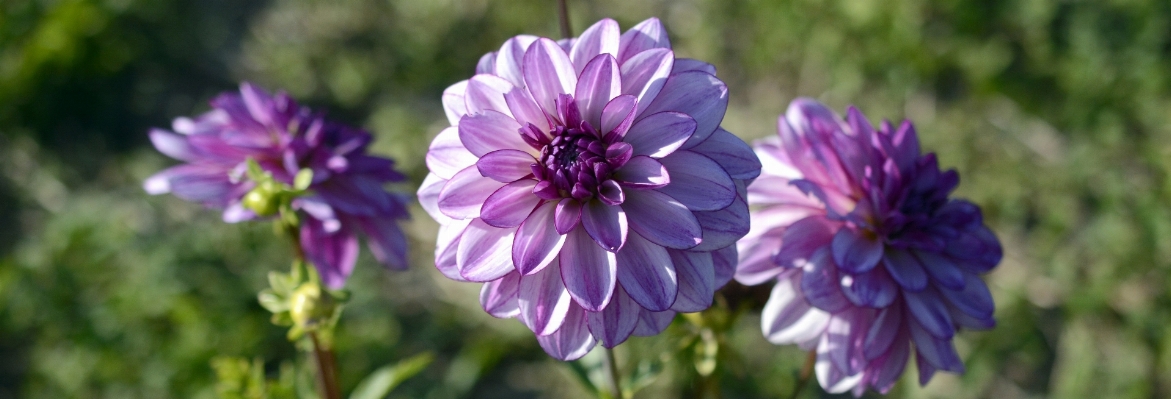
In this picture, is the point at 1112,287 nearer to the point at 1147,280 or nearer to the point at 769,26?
the point at 1147,280

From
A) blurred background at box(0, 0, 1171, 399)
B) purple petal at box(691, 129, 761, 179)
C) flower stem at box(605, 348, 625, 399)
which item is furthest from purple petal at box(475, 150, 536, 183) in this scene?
blurred background at box(0, 0, 1171, 399)

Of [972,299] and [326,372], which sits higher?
[326,372]

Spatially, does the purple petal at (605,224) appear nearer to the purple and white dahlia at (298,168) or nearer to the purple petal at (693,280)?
the purple petal at (693,280)

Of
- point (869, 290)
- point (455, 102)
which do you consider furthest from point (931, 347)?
point (455, 102)

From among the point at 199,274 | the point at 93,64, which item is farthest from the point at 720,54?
the point at 93,64

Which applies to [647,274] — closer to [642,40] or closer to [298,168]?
[642,40]

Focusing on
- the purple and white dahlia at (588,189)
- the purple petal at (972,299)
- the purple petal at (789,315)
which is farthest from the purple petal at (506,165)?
the purple petal at (972,299)

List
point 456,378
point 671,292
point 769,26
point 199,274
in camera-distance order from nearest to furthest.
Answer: point 671,292
point 456,378
point 199,274
point 769,26

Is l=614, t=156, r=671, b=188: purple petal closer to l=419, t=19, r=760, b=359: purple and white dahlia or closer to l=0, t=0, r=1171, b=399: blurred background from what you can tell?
l=419, t=19, r=760, b=359: purple and white dahlia
